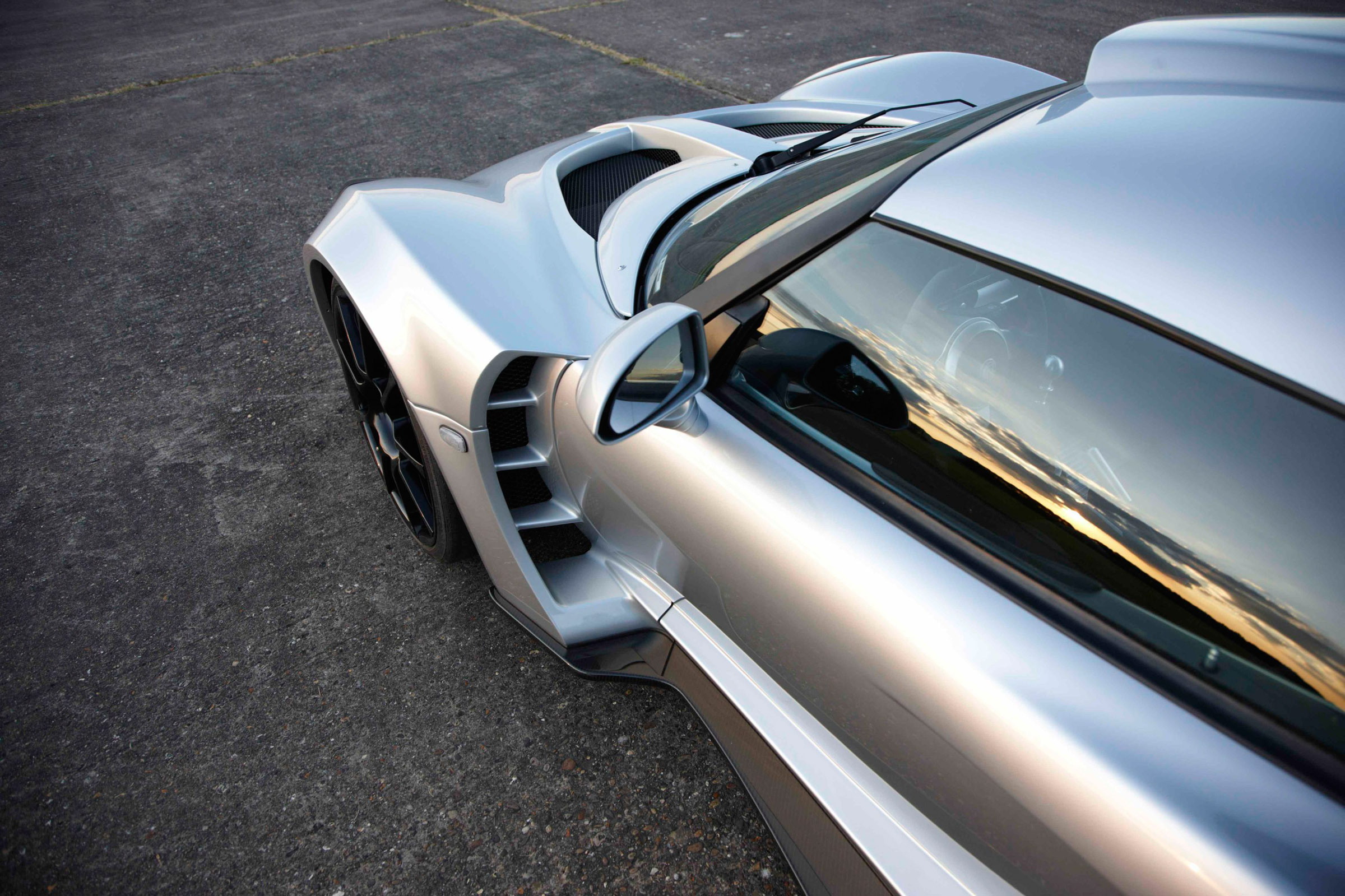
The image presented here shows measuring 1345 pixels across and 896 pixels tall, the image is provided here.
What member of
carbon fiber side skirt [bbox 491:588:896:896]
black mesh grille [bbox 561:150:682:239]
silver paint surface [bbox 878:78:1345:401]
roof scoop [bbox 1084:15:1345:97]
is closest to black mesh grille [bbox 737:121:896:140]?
black mesh grille [bbox 561:150:682:239]

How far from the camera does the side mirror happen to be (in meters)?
1.31

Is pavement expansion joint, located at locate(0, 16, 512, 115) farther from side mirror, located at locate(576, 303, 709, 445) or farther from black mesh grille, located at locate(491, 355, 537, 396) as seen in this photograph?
side mirror, located at locate(576, 303, 709, 445)

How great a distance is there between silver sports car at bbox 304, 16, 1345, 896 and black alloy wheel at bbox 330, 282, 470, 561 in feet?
0.67

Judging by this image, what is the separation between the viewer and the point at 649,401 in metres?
1.47

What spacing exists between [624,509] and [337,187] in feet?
12.4

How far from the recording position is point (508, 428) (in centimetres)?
187

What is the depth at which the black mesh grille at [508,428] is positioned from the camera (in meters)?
1.85

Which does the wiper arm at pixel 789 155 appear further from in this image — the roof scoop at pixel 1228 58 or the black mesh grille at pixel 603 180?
the roof scoop at pixel 1228 58

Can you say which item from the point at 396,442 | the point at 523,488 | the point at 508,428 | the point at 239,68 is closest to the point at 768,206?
the point at 508,428

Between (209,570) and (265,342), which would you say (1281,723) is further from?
(265,342)

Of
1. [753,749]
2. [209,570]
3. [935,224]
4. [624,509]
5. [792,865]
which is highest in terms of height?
[935,224]

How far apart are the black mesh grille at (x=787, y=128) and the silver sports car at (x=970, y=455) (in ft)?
1.87

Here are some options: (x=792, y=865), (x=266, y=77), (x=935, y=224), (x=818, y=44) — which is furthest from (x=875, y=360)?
(x=266, y=77)

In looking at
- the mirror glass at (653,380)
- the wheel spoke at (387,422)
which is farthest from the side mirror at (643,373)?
the wheel spoke at (387,422)
